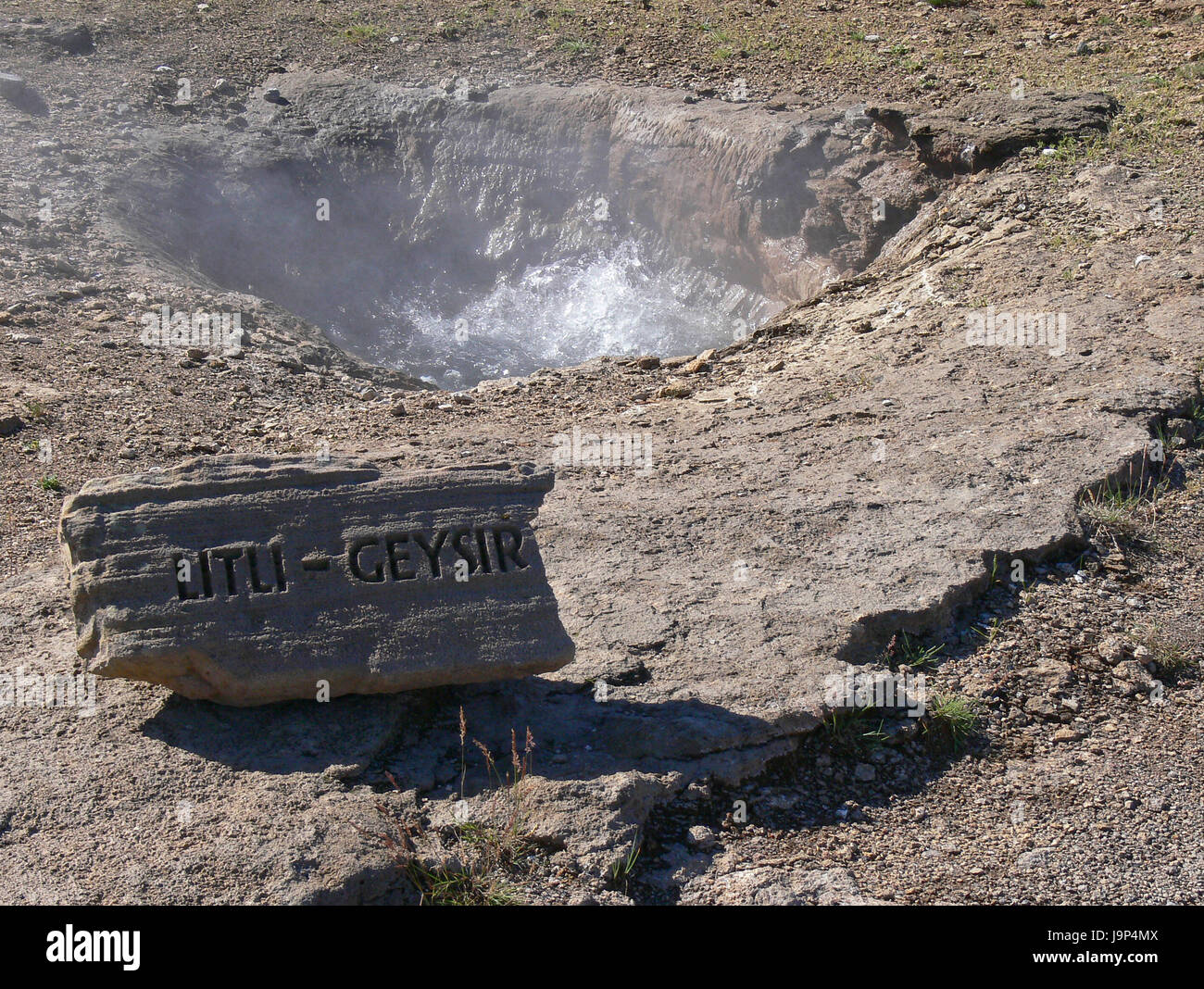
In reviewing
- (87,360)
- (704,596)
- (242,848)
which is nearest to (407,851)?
(242,848)

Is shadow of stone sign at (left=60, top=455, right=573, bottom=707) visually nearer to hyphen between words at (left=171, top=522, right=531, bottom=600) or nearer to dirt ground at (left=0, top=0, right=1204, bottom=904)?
hyphen between words at (left=171, top=522, right=531, bottom=600)

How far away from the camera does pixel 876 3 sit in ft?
35.4

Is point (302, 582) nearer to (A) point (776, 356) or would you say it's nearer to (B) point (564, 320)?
(A) point (776, 356)

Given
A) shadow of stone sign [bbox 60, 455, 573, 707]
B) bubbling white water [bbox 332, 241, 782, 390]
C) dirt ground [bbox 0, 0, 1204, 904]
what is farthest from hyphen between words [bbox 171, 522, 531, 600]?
bubbling white water [bbox 332, 241, 782, 390]

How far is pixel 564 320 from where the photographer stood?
31.0 feet

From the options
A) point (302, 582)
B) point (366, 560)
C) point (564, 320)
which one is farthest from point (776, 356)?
point (302, 582)

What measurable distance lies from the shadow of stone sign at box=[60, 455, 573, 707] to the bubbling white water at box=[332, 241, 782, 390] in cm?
546

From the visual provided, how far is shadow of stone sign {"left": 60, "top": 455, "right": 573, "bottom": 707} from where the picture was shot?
298 cm

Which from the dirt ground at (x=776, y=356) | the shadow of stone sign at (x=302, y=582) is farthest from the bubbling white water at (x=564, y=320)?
the shadow of stone sign at (x=302, y=582)

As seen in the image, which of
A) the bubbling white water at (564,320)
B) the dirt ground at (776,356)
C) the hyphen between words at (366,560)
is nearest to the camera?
the dirt ground at (776,356)

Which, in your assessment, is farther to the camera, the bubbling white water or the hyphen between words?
the bubbling white water

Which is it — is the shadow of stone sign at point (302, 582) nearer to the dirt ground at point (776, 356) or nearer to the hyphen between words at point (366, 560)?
the hyphen between words at point (366, 560)

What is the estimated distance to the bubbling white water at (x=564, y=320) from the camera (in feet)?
29.4

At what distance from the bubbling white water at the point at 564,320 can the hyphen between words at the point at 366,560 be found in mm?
5510
